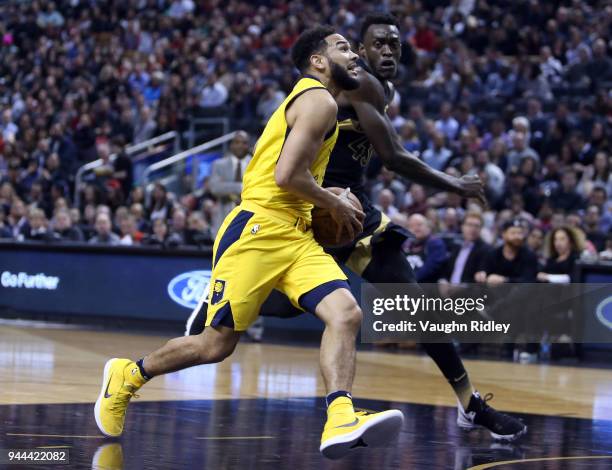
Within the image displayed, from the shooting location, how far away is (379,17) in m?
7.44

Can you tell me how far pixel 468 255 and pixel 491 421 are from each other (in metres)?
6.55

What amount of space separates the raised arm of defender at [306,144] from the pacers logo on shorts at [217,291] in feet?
1.77

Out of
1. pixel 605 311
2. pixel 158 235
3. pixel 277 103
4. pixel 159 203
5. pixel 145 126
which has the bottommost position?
pixel 605 311

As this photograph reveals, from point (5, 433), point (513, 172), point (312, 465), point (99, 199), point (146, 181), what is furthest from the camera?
point (146, 181)

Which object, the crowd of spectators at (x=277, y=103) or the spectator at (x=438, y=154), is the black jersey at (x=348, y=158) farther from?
Answer: the spectator at (x=438, y=154)

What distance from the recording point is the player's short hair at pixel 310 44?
5809 mm

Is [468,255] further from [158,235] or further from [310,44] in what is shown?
[310,44]

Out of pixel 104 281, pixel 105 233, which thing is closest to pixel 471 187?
pixel 104 281

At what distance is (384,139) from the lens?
686 centimetres

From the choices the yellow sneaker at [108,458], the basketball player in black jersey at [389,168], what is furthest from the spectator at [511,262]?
the yellow sneaker at [108,458]

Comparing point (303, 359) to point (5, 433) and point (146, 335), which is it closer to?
point (146, 335)

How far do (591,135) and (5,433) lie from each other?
11941 millimetres

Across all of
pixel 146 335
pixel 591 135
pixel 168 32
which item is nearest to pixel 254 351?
pixel 146 335

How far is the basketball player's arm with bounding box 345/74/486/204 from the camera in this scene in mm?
6824
